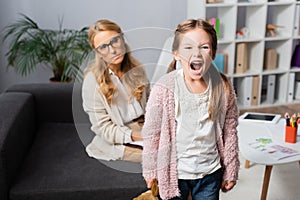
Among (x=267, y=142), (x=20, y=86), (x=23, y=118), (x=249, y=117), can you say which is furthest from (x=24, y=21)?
(x=267, y=142)

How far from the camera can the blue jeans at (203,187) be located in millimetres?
1447

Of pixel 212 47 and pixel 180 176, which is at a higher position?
pixel 212 47

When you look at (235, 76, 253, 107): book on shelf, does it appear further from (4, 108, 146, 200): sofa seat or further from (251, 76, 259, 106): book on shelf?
(4, 108, 146, 200): sofa seat

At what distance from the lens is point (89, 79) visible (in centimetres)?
127

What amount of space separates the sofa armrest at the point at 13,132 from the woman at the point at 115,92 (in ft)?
2.13

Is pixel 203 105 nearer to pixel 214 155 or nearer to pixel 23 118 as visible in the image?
pixel 214 155

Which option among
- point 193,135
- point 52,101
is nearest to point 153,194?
point 193,135

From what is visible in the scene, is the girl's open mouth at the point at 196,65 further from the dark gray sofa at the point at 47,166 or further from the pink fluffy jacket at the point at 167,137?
the dark gray sofa at the point at 47,166

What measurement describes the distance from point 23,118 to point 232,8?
6.33ft

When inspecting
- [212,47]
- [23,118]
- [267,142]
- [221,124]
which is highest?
[212,47]

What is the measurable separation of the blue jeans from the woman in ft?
0.71

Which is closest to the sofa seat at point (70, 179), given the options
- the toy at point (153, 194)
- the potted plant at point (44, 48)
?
the toy at point (153, 194)

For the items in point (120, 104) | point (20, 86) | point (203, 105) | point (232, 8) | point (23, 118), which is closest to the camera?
point (120, 104)

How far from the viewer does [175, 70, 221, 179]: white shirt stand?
1313 millimetres
